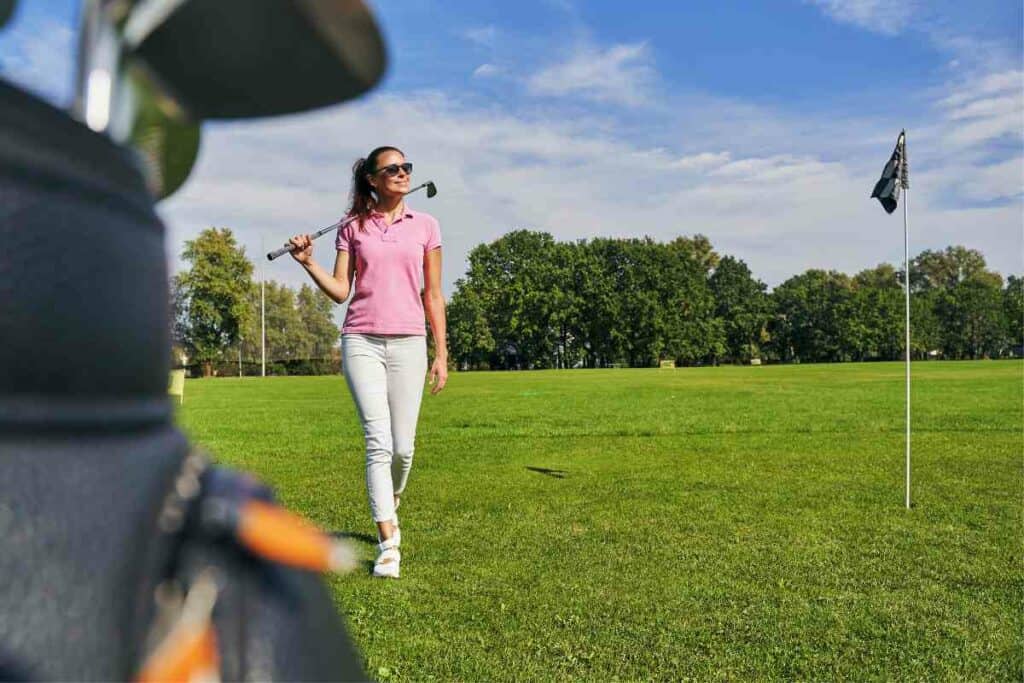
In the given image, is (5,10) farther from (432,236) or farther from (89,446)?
(432,236)

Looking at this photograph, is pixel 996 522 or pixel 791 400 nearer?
pixel 996 522

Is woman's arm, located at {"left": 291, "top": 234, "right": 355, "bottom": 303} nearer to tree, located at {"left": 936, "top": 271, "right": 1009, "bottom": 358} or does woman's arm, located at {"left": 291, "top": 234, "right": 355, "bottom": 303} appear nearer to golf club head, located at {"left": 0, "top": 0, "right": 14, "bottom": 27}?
golf club head, located at {"left": 0, "top": 0, "right": 14, "bottom": 27}

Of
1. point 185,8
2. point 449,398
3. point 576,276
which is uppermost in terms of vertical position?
point 576,276

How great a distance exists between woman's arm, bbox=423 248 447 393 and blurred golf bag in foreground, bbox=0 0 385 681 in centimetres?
439

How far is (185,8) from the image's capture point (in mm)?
399

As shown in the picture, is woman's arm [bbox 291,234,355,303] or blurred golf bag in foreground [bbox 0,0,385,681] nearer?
blurred golf bag in foreground [bbox 0,0,385,681]

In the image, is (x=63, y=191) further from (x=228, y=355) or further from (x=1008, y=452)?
(x=228, y=355)

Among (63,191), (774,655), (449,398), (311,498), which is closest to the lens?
(63,191)

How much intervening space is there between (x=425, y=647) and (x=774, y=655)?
143 centimetres

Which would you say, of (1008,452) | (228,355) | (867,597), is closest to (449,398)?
(1008,452)

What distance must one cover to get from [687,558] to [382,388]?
2131mm

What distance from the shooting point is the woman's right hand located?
409 cm

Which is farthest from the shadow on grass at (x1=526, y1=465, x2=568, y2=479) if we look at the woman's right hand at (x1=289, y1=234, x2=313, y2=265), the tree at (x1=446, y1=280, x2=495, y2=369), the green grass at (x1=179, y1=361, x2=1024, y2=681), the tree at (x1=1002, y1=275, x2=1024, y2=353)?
the tree at (x1=1002, y1=275, x2=1024, y2=353)

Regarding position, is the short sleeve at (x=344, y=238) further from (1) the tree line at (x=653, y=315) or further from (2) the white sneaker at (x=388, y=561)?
(1) the tree line at (x=653, y=315)
